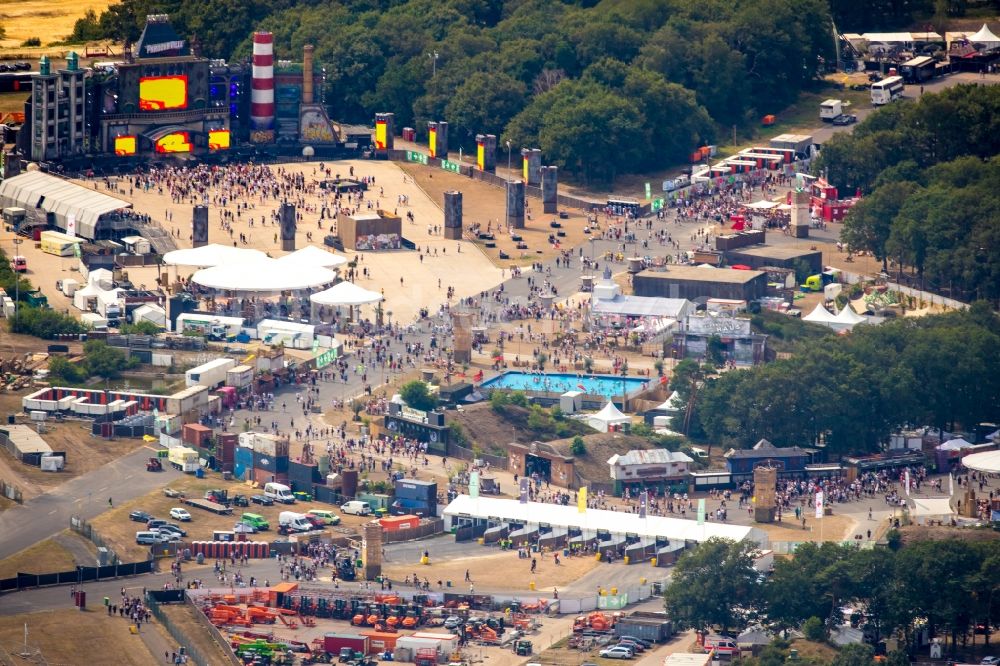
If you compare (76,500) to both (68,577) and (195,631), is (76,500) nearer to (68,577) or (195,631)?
(68,577)

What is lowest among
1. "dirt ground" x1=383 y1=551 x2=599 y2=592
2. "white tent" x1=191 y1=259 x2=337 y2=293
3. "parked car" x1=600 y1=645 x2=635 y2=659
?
"parked car" x1=600 y1=645 x2=635 y2=659

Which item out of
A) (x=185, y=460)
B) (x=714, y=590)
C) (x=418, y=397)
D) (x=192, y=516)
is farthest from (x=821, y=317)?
(x=192, y=516)

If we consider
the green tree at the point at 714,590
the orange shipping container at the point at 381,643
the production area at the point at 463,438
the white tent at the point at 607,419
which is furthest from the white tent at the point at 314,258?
the orange shipping container at the point at 381,643

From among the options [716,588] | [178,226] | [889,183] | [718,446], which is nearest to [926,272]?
[889,183]

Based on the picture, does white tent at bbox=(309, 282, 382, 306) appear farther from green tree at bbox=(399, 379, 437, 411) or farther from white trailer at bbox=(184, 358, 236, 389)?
green tree at bbox=(399, 379, 437, 411)

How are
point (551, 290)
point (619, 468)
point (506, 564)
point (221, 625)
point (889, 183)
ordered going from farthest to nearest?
point (889, 183) < point (551, 290) < point (619, 468) < point (506, 564) < point (221, 625)

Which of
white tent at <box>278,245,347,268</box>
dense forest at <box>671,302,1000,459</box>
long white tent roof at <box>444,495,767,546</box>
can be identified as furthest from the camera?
white tent at <box>278,245,347,268</box>

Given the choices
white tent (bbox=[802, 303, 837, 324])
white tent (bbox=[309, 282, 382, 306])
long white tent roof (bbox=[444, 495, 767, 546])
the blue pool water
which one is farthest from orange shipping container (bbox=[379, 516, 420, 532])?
white tent (bbox=[802, 303, 837, 324])

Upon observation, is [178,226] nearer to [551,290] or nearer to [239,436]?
[551,290]
